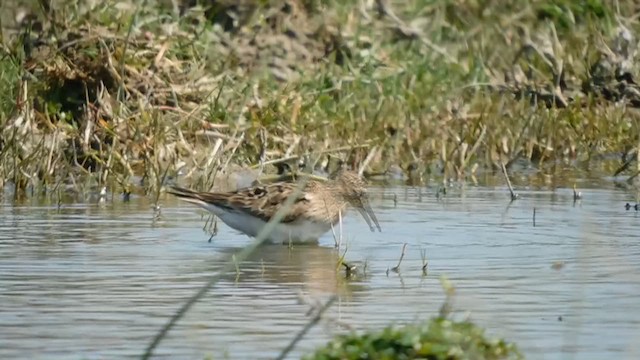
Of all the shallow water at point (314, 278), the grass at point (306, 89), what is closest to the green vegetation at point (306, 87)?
the grass at point (306, 89)

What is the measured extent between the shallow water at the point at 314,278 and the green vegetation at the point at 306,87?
3.39ft

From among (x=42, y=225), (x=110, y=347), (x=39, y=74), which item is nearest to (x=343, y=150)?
(x=39, y=74)

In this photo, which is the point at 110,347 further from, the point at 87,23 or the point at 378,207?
the point at 87,23

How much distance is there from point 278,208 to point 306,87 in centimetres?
455

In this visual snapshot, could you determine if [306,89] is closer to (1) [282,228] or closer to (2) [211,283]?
(1) [282,228]

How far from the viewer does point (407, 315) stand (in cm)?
784

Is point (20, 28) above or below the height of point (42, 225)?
above

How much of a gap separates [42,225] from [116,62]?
11.0 feet

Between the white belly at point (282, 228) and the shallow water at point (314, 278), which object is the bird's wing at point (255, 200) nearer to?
the white belly at point (282, 228)

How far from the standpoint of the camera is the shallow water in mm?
7215

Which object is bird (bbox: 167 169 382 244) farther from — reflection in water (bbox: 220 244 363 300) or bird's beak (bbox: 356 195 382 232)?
reflection in water (bbox: 220 244 363 300)

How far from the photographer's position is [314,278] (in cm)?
920

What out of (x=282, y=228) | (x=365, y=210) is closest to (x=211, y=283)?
(x=282, y=228)

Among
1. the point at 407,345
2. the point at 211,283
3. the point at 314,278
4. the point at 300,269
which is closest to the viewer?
the point at 211,283
